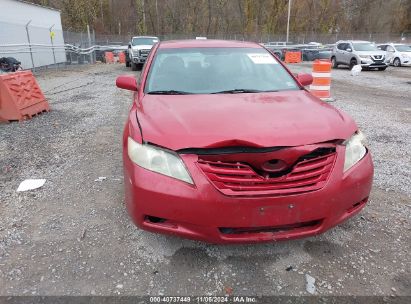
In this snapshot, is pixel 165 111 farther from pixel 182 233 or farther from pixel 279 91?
pixel 279 91

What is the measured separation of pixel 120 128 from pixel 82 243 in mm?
3986

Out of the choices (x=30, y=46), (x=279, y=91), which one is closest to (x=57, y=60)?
(x=30, y=46)

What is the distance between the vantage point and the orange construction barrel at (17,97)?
675 centimetres

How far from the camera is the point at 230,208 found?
2.28m

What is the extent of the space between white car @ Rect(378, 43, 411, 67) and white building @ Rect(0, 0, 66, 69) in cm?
2238

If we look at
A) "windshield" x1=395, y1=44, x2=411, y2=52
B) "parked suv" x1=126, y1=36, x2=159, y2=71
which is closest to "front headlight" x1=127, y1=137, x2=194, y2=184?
"parked suv" x1=126, y1=36, x2=159, y2=71

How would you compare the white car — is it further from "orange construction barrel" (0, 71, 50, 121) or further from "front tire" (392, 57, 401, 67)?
"orange construction barrel" (0, 71, 50, 121)

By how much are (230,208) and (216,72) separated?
1967mm

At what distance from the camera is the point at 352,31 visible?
5534 cm

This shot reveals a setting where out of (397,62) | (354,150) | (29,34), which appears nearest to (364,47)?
(397,62)

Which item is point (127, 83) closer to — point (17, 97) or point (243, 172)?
point (243, 172)

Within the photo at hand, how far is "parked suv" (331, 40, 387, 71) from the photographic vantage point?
20.2 meters

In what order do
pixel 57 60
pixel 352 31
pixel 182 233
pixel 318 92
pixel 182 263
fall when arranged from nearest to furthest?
1. pixel 182 233
2. pixel 182 263
3. pixel 318 92
4. pixel 57 60
5. pixel 352 31

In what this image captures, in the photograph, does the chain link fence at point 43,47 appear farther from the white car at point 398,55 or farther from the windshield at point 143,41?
the white car at point 398,55
